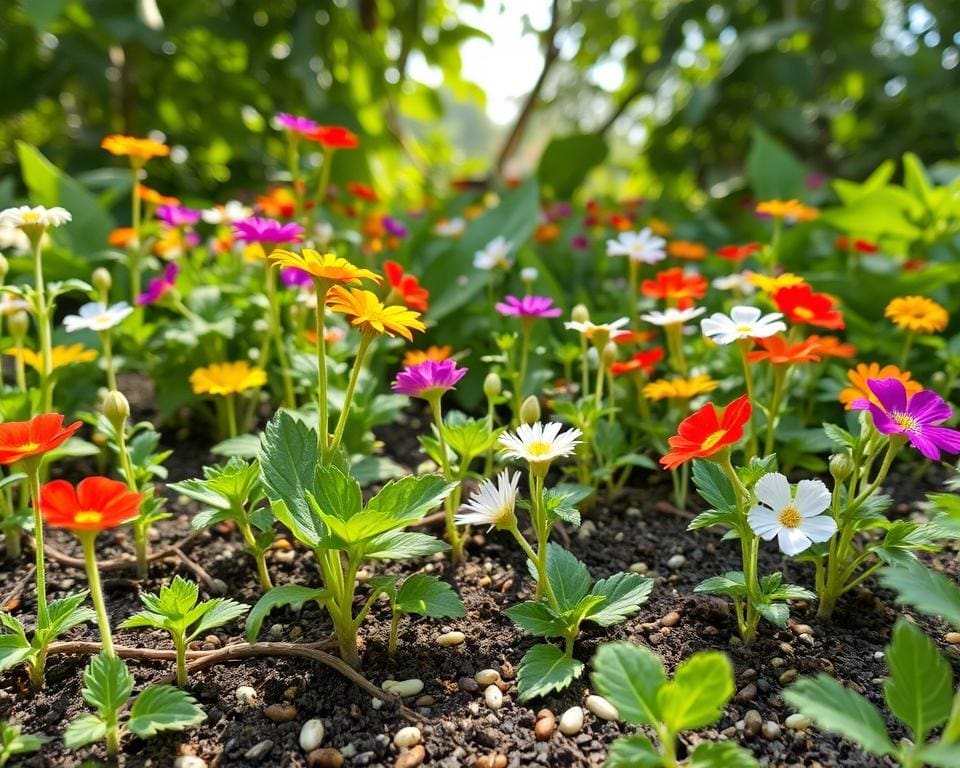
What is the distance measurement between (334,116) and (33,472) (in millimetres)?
1995

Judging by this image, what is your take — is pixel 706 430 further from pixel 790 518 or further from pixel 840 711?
pixel 840 711

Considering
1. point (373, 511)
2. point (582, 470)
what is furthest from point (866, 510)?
point (373, 511)

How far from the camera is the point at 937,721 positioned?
0.56 meters

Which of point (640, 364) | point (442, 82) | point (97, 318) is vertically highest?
point (442, 82)

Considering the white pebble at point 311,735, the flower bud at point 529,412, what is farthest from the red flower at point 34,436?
the flower bud at point 529,412

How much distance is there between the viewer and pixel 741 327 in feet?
2.88

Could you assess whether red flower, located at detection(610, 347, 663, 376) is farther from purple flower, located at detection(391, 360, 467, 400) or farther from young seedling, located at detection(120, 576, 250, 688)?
young seedling, located at detection(120, 576, 250, 688)

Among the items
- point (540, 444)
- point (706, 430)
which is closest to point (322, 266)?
point (540, 444)

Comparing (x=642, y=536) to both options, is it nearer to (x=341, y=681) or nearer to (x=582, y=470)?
Result: (x=582, y=470)

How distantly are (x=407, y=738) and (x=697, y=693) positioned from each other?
0.28 metres

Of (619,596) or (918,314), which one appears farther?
(918,314)

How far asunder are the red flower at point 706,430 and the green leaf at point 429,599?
0.25 m

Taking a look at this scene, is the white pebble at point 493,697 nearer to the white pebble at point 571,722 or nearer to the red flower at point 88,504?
the white pebble at point 571,722

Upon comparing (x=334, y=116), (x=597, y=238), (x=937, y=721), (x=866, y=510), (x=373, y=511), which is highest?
(x=334, y=116)
